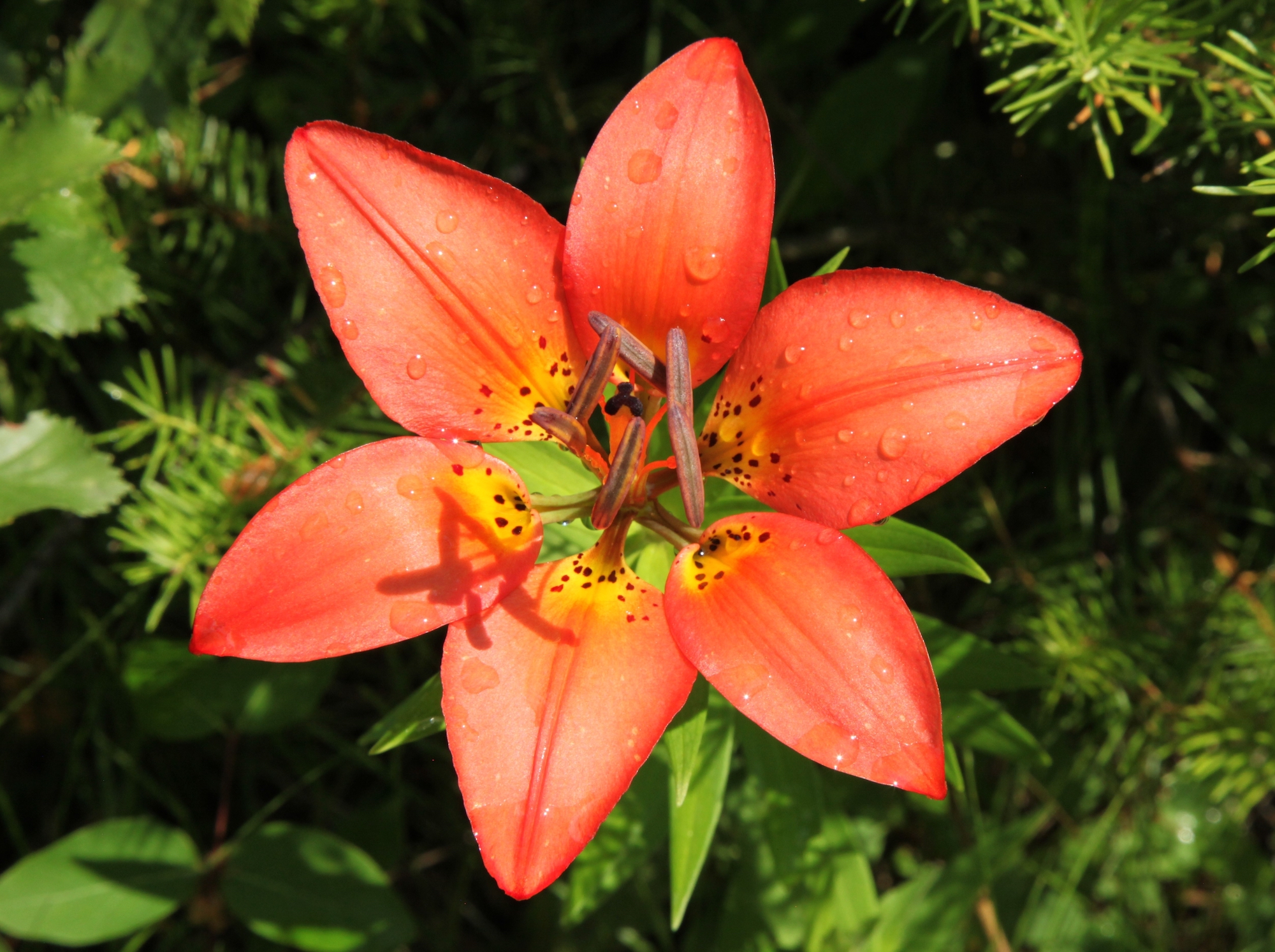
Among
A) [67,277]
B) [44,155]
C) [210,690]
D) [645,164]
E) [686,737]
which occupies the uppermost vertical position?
[44,155]

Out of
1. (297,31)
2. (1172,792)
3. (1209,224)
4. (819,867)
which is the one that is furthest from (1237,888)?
(297,31)

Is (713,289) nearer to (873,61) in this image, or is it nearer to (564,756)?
(564,756)

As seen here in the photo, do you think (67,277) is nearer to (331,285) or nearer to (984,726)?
(331,285)


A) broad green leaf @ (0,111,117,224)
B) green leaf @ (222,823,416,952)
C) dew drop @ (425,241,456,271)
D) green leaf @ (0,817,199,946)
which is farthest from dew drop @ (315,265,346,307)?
green leaf @ (0,817,199,946)

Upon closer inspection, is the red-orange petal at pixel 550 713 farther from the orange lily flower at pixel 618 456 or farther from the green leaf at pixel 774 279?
the green leaf at pixel 774 279

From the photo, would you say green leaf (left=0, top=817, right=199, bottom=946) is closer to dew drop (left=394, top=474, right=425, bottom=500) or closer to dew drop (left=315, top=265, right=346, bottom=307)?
dew drop (left=394, top=474, right=425, bottom=500)

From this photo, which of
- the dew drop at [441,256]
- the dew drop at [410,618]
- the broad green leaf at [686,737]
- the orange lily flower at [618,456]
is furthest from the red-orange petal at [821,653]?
the dew drop at [441,256]

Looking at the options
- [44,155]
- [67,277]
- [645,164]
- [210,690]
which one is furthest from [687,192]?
[210,690]
